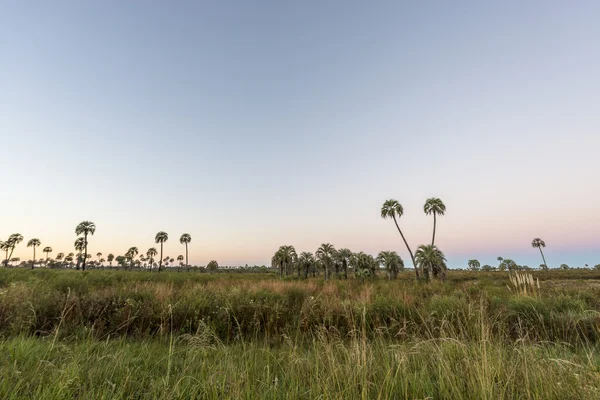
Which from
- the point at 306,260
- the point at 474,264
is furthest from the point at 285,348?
the point at 474,264

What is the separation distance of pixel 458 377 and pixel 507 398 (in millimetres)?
456

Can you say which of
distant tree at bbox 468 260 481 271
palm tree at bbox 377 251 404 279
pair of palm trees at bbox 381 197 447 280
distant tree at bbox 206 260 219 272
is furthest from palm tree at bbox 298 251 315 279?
distant tree at bbox 468 260 481 271

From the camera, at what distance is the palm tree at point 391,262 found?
59.2 m

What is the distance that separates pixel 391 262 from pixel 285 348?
5863 cm

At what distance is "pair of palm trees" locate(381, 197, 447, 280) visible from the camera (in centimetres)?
4056

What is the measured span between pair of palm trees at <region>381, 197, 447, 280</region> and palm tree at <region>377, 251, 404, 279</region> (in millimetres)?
14954

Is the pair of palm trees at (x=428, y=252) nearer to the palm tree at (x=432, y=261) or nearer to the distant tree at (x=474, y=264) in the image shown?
the palm tree at (x=432, y=261)

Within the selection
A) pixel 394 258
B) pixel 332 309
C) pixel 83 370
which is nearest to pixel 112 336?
pixel 83 370

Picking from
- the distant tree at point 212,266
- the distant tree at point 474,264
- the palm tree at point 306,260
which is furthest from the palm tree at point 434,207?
the distant tree at point 474,264

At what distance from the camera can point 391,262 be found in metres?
59.1

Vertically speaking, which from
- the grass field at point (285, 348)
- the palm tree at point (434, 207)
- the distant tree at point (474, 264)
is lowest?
the distant tree at point (474, 264)

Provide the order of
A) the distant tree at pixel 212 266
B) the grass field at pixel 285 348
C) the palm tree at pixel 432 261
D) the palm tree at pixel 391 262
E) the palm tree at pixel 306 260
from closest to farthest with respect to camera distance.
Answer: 1. the grass field at pixel 285 348
2. the palm tree at pixel 432 261
3. the palm tree at pixel 391 262
4. the palm tree at pixel 306 260
5. the distant tree at pixel 212 266

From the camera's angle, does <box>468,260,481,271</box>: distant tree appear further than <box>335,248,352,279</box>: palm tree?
Yes

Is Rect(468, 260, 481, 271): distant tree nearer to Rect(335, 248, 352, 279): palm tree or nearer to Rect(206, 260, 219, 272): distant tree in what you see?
Rect(335, 248, 352, 279): palm tree
